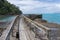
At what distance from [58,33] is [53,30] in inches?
4.9

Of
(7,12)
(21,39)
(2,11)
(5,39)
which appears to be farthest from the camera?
(7,12)

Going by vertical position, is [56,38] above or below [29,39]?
above

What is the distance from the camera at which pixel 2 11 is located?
93.2m

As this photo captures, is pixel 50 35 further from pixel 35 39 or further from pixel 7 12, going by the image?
pixel 7 12

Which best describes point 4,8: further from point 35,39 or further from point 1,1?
point 35,39

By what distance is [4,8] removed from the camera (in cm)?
9538

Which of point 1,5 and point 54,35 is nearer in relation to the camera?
point 54,35

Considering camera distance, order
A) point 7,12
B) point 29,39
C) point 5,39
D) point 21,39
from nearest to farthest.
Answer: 1. point 5,39
2. point 21,39
3. point 29,39
4. point 7,12

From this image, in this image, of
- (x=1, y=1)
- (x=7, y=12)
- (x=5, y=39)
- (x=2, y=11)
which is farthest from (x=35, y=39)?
(x=7, y=12)

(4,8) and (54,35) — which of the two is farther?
(4,8)

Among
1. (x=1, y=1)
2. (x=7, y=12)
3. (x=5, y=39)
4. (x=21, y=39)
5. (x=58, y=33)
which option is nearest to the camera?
(x=5, y=39)

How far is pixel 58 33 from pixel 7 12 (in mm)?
96043

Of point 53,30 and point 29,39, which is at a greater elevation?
point 53,30

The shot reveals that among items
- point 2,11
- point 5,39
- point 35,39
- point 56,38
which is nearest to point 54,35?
point 56,38
